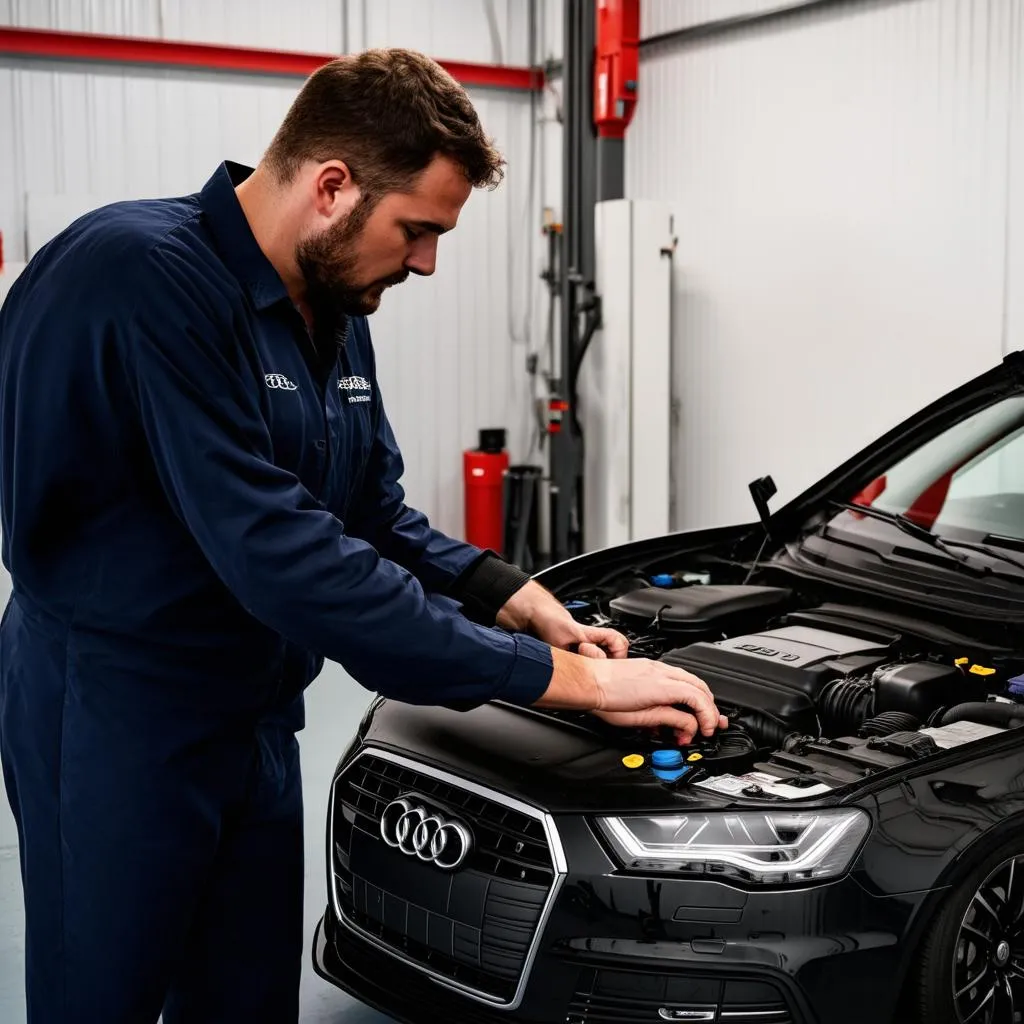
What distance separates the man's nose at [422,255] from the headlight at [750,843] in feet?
2.81

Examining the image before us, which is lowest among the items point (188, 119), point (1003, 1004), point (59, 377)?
point (1003, 1004)

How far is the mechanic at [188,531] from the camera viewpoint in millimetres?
1480

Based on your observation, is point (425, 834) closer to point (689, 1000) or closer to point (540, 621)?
point (540, 621)

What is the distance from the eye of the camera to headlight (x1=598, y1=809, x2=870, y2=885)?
192 cm

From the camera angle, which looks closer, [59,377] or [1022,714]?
[59,377]

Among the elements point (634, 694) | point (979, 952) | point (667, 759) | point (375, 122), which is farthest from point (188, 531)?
point (979, 952)

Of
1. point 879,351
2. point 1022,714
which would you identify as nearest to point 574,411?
point 879,351

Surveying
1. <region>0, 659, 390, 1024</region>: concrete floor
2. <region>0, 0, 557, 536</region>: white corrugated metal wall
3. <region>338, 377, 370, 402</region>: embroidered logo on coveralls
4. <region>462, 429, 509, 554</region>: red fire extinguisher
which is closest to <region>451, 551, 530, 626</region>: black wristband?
<region>338, 377, 370, 402</region>: embroidered logo on coveralls

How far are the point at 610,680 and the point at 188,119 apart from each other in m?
5.67

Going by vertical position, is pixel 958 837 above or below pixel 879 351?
below

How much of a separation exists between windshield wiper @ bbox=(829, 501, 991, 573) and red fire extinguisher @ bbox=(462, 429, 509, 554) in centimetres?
432

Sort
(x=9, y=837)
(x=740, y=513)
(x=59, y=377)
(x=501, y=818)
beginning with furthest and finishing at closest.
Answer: (x=740, y=513), (x=9, y=837), (x=501, y=818), (x=59, y=377)

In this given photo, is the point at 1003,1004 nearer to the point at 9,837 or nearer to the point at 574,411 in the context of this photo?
the point at 9,837

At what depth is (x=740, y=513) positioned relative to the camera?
6.42 meters
